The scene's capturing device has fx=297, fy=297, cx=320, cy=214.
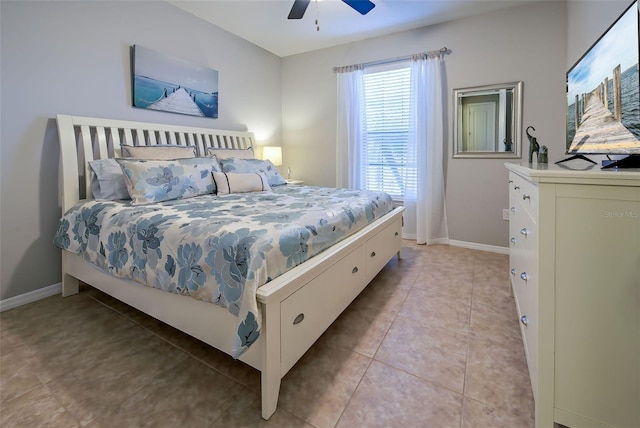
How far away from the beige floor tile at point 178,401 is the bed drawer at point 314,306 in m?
0.31

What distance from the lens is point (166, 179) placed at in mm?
2186

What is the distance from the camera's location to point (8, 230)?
212 centimetres

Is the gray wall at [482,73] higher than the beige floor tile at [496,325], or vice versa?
Answer: the gray wall at [482,73]

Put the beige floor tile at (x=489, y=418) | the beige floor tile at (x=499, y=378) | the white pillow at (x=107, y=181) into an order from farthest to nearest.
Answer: the white pillow at (x=107, y=181)
the beige floor tile at (x=499, y=378)
the beige floor tile at (x=489, y=418)

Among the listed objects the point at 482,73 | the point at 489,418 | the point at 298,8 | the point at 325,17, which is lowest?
the point at 489,418

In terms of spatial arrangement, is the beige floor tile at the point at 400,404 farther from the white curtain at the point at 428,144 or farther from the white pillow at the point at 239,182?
the white curtain at the point at 428,144

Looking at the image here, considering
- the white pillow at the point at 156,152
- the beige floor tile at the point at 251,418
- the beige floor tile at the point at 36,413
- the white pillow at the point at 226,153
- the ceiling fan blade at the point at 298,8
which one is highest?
the ceiling fan blade at the point at 298,8

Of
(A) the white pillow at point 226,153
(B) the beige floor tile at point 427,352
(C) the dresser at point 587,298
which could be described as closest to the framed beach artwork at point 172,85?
(A) the white pillow at point 226,153

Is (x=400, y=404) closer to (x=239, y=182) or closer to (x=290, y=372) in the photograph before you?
(x=290, y=372)

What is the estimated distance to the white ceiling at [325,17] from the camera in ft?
9.69

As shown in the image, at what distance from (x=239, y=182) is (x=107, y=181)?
0.96 m

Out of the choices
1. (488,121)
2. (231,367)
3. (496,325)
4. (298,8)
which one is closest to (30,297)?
(231,367)

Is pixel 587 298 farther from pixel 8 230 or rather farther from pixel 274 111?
pixel 274 111

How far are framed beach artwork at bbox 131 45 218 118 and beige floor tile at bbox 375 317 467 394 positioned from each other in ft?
9.57
